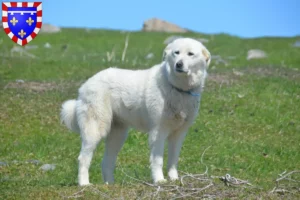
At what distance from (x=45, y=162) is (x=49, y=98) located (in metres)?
5.83

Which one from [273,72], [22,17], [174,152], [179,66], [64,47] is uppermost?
[22,17]

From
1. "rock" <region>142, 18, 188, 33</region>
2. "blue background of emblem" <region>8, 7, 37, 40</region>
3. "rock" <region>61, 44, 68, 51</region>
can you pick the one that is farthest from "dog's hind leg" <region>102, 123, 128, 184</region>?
"rock" <region>142, 18, 188, 33</region>

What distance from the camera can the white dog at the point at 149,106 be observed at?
33.0 ft

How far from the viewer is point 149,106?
10164 millimetres

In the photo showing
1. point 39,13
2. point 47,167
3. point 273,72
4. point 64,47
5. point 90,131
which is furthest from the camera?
point 64,47

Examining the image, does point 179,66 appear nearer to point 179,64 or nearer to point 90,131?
point 179,64

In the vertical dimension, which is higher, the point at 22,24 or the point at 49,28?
the point at 22,24

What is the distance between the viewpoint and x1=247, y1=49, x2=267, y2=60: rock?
33.5 meters

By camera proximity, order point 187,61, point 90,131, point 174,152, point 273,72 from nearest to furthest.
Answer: point 187,61, point 174,152, point 90,131, point 273,72

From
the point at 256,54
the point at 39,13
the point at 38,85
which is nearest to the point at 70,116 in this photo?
the point at 39,13

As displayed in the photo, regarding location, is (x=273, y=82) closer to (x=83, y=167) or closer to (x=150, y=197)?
(x=83, y=167)

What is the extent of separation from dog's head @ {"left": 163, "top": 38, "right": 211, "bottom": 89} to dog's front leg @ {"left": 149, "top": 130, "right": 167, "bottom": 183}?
0.78 meters

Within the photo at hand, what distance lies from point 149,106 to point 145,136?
4.92 metres

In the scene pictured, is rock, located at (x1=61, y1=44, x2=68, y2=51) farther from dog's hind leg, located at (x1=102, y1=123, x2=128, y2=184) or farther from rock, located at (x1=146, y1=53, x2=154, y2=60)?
dog's hind leg, located at (x1=102, y1=123, x2=128, y2=184)
